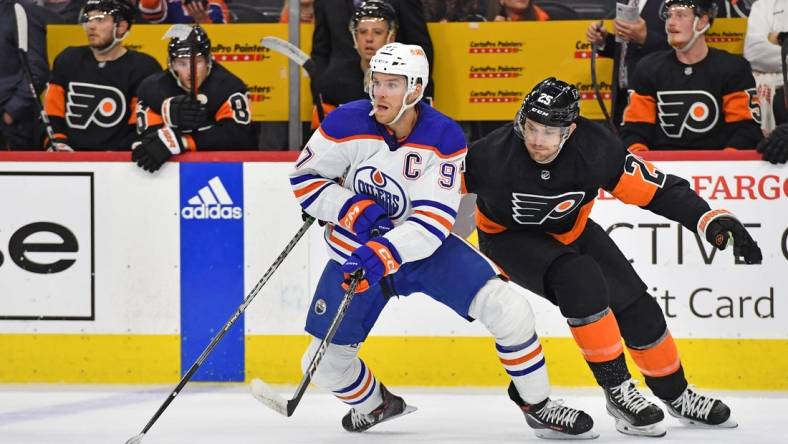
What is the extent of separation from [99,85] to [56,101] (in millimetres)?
211

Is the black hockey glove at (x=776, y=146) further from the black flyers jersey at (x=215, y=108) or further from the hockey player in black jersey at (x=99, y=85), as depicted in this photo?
the hockey player in black jersey at (x=99, y=85)

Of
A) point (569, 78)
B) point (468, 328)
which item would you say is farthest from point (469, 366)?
point (569, 78)

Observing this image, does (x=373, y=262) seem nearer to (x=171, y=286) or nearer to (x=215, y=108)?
(x=171, y=286)

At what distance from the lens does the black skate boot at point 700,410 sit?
4.16m

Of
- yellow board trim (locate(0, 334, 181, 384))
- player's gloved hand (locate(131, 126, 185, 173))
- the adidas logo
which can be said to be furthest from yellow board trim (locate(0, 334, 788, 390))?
player's gloved hand (locate(131, 126, 185, 173))

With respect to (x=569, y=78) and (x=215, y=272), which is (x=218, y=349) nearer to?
(x=215, y=272)

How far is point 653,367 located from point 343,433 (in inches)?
40.1

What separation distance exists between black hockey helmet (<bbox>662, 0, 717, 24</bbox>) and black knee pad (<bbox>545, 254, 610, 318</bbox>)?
5.65 feet

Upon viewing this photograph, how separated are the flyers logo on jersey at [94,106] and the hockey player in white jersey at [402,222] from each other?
5.69ft

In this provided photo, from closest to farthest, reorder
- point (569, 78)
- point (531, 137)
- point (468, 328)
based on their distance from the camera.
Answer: point (531, 137)
point (468, 328)
point (569, 78)

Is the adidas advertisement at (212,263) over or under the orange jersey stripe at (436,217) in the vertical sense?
under

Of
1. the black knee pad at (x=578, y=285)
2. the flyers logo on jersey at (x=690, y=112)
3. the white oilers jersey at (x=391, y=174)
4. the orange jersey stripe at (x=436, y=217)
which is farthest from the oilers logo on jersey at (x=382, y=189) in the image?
the flyers logo on jersey at (x=690, y=112)

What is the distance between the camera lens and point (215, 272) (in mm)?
5098

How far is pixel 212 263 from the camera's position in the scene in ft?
16.7
